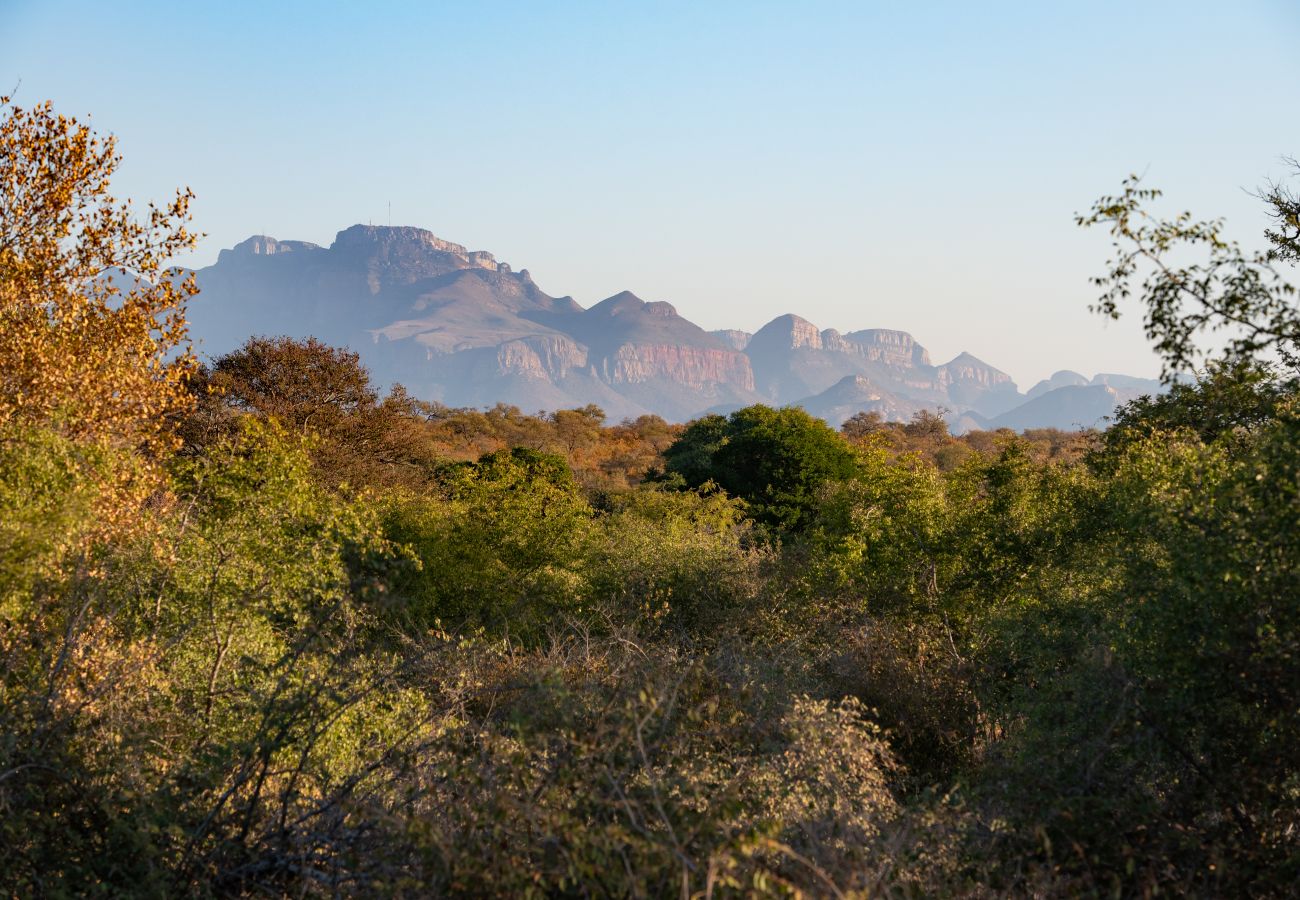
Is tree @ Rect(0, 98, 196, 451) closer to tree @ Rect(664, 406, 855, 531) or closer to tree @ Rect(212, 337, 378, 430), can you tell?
tree @ Rect(212, 337, 378, 430)

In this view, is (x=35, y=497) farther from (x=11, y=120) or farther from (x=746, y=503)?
(x=746, y=503)

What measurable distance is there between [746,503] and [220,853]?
3068 cm

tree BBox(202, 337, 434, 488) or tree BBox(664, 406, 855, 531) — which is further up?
tree BBox(202, 337, 434, 488)

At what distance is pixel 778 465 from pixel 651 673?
29.4 m

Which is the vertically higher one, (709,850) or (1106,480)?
(1106,480)

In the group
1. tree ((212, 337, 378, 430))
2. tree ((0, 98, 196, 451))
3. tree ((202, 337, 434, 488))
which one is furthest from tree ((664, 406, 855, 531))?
tree ((0, 98, 196, 451))

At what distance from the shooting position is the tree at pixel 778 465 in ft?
123

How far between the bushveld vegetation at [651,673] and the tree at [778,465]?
15.2m

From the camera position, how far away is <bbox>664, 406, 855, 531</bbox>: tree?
123 feet

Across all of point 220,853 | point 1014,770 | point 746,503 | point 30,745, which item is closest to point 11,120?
point 30,745

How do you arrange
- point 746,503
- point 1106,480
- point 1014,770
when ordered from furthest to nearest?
1. point 746,503
2. point 1106,480
3. point 1014,770

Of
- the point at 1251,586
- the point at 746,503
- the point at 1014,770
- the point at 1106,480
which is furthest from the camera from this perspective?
the point at 746,503

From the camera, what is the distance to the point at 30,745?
8.06 m

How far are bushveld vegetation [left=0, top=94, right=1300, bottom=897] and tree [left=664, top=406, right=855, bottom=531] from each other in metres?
15.2
